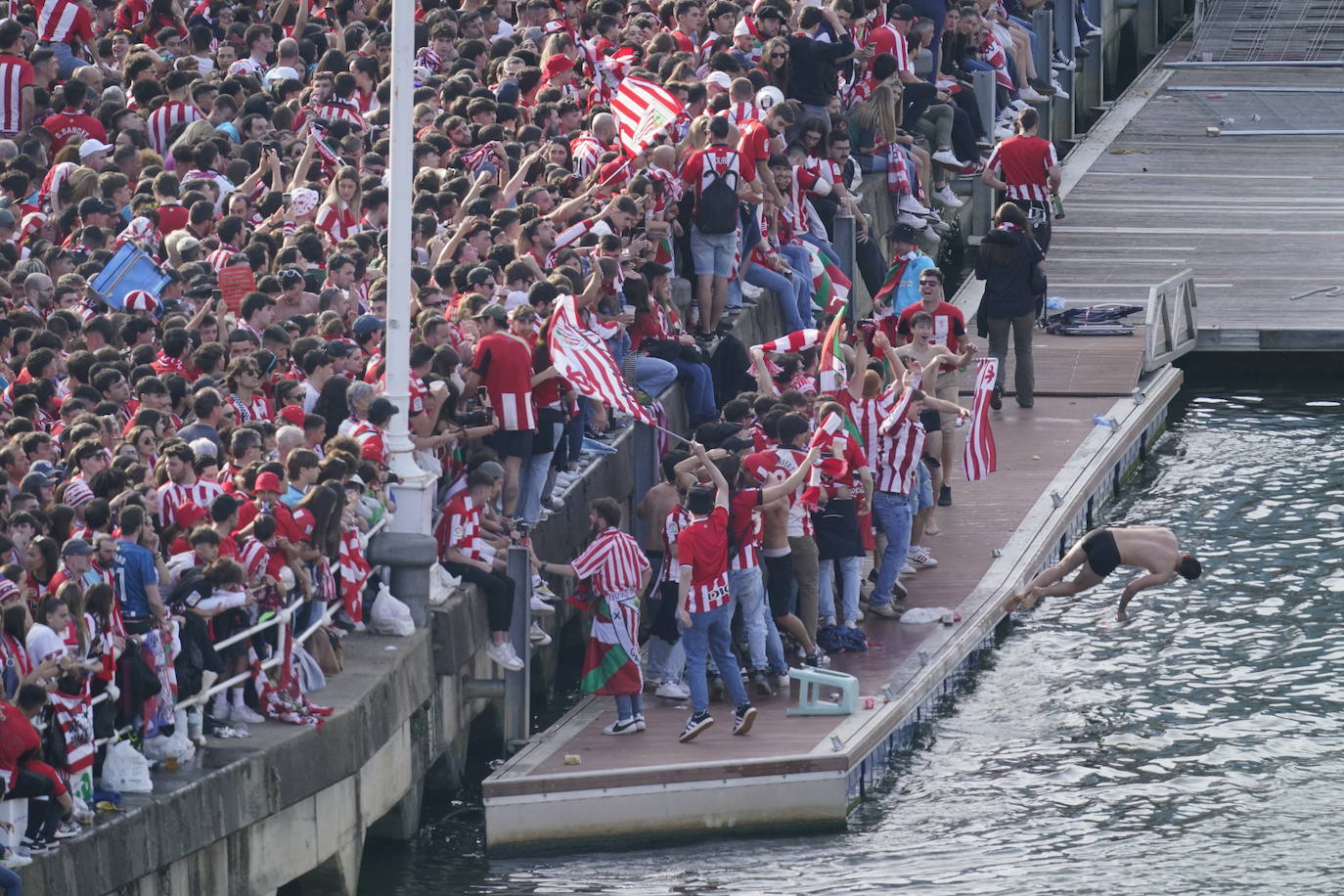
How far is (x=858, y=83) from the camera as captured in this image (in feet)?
104

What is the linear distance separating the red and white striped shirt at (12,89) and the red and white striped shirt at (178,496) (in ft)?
30.4

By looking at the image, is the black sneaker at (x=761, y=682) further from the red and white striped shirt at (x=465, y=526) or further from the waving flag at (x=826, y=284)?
the waving flag at (x=826, y=284)

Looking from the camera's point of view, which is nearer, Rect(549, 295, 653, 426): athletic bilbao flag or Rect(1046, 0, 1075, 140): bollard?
Rect(549, 295, 653, 426): athletic bilbao flag

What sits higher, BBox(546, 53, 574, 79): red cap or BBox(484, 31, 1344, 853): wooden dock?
BBox(546, 53, 574, 79): red cap

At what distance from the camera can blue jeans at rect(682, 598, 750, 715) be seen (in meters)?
19.6

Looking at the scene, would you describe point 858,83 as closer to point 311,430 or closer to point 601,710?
point 601,710

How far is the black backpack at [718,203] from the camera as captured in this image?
81.8 ft

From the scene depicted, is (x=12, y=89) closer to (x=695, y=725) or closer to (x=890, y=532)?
(x=890, y=532)

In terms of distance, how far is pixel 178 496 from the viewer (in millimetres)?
16672

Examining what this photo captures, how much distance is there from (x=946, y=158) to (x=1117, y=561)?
1279 centimetres

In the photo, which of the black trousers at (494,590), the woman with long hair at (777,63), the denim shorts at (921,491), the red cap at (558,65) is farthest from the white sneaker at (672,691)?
the woman with long hair at (777,63)

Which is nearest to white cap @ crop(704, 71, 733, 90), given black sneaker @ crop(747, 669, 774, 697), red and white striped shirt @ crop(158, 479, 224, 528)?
black sneaker @ crop(747, 669, 774, 697)

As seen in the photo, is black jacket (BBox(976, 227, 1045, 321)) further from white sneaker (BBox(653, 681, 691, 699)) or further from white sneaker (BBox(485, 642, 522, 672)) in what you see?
white sneaker (BBox(485, 642, 522, 672))

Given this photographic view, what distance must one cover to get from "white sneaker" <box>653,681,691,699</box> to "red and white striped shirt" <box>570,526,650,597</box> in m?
1.03
